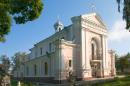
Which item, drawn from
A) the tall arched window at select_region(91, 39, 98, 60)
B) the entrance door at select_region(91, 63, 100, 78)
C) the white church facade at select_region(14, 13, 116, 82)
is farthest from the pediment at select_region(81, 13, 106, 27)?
the entrance door at select_region(91, 63, 100, 78)

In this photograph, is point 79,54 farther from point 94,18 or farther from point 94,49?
point 94,18

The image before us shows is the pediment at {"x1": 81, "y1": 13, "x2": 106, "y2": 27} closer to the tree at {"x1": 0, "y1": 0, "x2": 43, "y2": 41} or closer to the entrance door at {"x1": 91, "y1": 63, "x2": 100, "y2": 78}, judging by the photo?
the entrance door at {"x1": 91, "y1": 63, "x2": 100, "y2": 78}

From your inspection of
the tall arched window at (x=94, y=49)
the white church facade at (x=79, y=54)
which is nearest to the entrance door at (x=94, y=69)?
the white church facade at (x=79, y=54)

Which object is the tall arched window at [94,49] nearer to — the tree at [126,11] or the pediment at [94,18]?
the pediment at [94,18]

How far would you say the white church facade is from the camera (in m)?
45.1

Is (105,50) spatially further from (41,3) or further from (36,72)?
(41,3)

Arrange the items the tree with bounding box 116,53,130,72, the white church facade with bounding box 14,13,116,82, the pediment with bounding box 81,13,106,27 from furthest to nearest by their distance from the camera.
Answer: the tree with bounding box 116,53,130,72
the pediment with bounding box 81,13,106,27
the white church facade with bounding box 14,13,116,82

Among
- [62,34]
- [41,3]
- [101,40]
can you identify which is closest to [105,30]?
[101,40]

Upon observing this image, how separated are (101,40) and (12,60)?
52.1 m

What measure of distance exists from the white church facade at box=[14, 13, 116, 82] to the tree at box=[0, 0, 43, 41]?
28.4 meters

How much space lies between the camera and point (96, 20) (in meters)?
52.0

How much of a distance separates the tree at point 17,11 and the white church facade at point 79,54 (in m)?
28.4

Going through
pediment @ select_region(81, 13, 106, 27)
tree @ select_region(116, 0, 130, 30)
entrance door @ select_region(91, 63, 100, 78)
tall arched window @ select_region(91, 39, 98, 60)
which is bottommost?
entrance door @ select_region(91, 63, 100, 78)

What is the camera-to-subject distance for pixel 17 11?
15.6 meters
